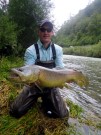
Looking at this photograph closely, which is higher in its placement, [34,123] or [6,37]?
[6,37]

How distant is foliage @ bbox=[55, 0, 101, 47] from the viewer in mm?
88606

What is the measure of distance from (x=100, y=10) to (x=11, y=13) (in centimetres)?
11193

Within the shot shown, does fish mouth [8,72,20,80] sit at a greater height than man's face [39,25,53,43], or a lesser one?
lesser

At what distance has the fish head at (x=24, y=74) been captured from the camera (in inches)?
147

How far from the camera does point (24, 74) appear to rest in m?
3.75

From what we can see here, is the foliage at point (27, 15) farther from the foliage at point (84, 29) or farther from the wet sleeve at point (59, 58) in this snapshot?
the foliage at point (84, 29)

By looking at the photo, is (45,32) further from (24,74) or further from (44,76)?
(24,74)

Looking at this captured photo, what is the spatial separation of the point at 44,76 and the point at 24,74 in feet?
1.29

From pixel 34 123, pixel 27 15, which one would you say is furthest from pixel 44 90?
pixel 27 15

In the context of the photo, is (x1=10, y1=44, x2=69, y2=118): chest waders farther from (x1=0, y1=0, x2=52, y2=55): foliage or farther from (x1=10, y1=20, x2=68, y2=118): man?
(x1=0, y1=0, x2=52, y2=55): foliage

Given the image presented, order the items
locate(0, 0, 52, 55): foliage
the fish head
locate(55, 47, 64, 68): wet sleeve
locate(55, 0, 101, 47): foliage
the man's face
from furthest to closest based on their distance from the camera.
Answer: locate(55, 0, 101, 47): foliage < locate(0, 0, 52, 55): foliage < locate(55, 47, 64, 68): wet sleeve < the man's face < the fish head

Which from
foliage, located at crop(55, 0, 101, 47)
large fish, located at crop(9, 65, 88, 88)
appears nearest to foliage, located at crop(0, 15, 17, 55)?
large fish, located at crop(9, 65, 88, 88)

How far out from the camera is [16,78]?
3730 mm

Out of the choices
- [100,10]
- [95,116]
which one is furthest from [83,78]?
[100,10]
